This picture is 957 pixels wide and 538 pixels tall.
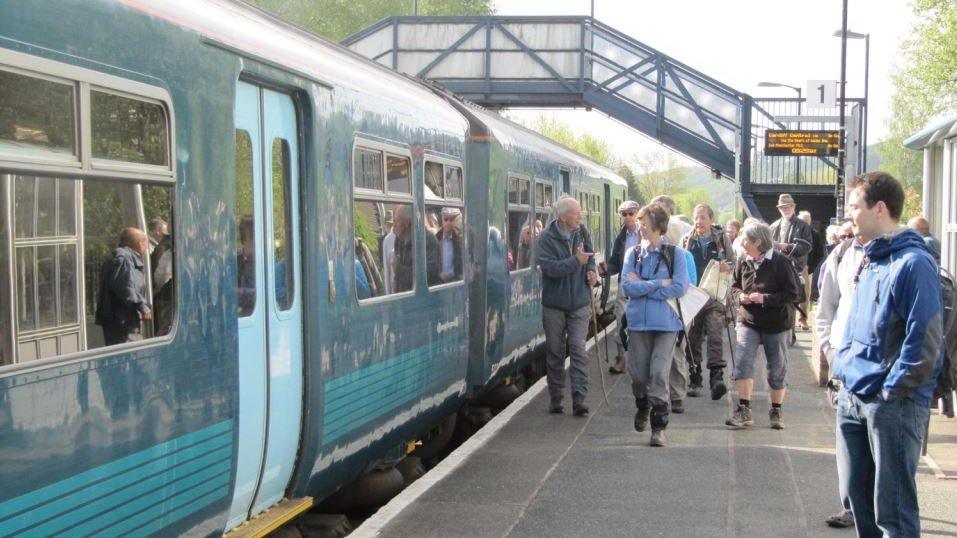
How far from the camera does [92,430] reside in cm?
435

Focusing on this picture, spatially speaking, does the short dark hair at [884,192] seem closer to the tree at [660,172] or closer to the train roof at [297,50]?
the train roof at [297,50]

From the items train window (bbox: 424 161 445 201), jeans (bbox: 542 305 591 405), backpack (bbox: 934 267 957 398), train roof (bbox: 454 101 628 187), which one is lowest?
jeans (bbox: 542 305 591 405)

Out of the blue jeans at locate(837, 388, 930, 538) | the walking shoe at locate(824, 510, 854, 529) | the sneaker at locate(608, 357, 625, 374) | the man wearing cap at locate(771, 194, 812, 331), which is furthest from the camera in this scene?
the man wearing cap at locate(771, 194, 812, 331)

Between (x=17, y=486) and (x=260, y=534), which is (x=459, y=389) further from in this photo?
(x=17, y=486)

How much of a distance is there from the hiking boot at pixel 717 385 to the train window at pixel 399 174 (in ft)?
15.9

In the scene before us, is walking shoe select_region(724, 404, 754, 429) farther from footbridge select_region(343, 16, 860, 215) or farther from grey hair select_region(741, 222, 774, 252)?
footbridge select_region(343, 16, 860, 215)

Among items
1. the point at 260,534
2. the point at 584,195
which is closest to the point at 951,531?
the point at 260,534

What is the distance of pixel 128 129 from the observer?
467 centimetres

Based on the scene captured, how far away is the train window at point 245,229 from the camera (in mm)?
5781

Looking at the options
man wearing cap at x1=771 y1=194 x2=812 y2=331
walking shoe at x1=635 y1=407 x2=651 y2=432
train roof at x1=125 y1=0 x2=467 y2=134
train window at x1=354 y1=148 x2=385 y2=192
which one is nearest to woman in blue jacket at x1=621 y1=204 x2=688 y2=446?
walking shoe at x1=635 y1=407 x2=651 y2=432

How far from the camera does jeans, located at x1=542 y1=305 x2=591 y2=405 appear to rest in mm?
11273

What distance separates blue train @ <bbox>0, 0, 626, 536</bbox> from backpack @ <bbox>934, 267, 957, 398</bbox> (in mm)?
3010

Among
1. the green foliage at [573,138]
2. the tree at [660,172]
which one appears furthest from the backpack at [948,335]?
the tree at [660,172]

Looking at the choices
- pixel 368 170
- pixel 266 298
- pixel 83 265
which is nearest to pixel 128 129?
pixel 83 265
